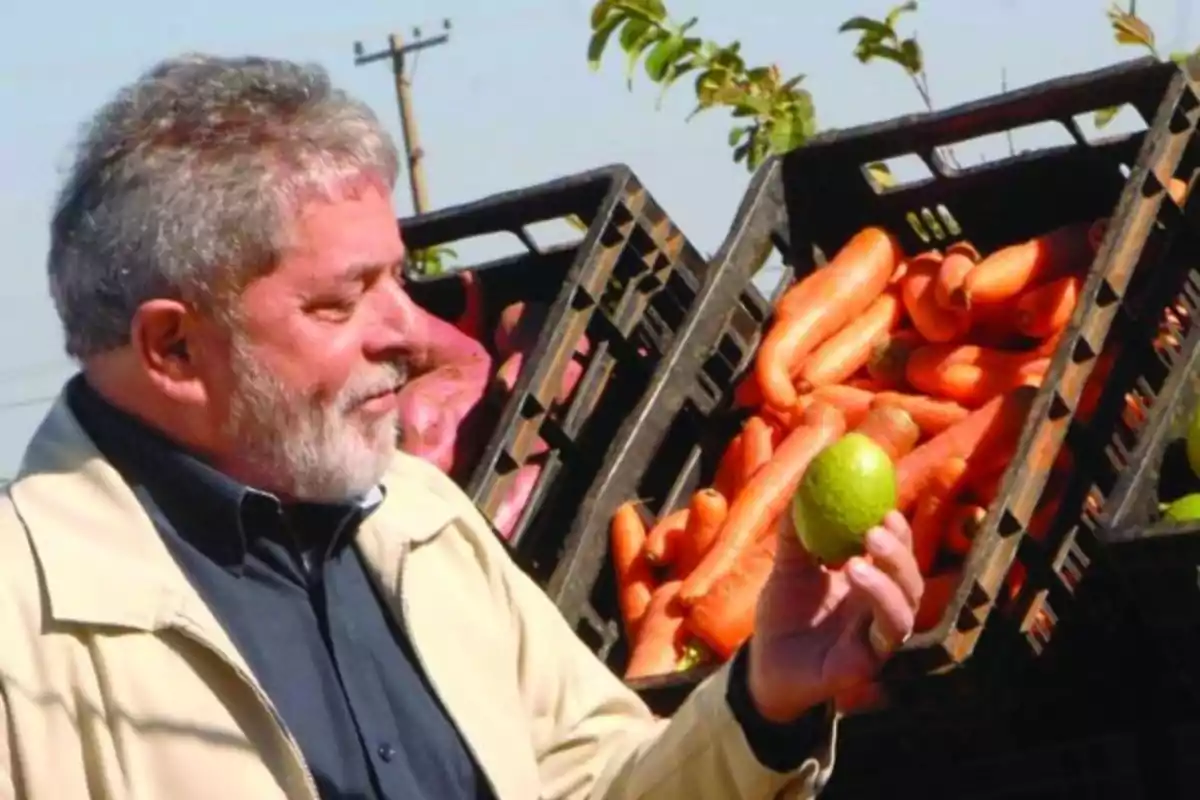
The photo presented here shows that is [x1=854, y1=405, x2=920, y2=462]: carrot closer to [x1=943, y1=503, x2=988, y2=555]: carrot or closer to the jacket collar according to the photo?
[x1=943, y1=503, x2=988, y2=555]: carrot

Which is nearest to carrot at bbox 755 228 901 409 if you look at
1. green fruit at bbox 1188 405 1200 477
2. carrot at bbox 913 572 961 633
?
carrot at bbox 913 572 961 633

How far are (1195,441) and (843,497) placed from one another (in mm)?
971

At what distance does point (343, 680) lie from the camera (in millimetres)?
2295

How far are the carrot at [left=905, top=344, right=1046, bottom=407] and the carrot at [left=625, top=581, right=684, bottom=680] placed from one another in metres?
0.57

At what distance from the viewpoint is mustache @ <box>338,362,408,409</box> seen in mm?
2307

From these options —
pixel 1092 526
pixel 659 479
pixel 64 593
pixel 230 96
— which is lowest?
pixel 659 479

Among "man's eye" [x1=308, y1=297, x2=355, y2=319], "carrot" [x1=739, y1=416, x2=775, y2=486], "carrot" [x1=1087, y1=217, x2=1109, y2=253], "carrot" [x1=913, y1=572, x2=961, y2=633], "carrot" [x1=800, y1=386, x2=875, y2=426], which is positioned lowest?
"carrot" [x1=739, y1=416, x2=775, y2=486]

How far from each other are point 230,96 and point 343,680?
1.94 feet

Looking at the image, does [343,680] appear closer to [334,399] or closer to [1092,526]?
[334,399]

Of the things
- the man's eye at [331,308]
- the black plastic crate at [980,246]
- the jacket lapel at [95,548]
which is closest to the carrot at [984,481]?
the black plastic crate at [980,246]

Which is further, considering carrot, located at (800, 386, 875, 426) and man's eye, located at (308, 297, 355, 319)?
carrot, located at (800, 386, 875, 426)

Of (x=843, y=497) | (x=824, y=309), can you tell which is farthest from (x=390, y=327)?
(x=824, y=309)

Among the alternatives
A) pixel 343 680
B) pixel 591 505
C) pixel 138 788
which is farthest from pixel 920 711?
pixel 138 788

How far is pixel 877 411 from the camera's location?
3.99 metres
